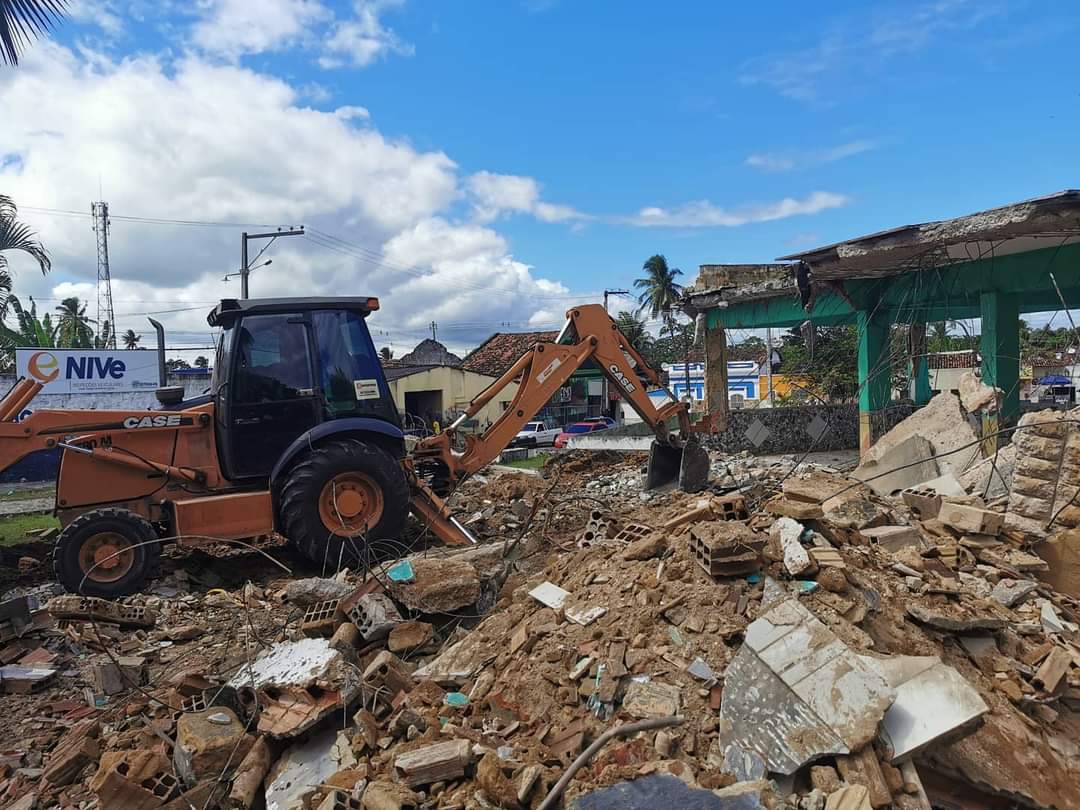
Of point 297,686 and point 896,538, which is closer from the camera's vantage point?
point 297,686

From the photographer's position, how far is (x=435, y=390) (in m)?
28.9

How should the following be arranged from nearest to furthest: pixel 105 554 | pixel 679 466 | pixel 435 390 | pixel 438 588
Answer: pixel 438 588 → pixel 105 554 → pixel 679 466 → pixel 435 390

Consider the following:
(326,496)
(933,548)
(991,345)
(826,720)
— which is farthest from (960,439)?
(326,496)

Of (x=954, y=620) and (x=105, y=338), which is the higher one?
(x=105, y=338)

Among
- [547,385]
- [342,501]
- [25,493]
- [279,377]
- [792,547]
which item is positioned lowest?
[25,493]

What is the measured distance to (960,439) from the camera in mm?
8203

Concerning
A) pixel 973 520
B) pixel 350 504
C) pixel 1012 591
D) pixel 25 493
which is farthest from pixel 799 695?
pixel 25 493

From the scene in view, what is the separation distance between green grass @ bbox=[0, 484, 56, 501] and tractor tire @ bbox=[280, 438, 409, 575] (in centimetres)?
1194

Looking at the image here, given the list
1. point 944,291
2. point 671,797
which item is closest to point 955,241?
point 944,291

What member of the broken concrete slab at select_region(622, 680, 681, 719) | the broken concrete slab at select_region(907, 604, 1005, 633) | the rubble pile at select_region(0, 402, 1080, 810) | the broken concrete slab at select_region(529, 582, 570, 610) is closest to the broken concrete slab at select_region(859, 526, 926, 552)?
the rubble pile at select_region(0, 402, 1080, 810)

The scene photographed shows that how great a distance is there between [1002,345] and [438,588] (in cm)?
871

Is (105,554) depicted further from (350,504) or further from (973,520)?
(973,520)

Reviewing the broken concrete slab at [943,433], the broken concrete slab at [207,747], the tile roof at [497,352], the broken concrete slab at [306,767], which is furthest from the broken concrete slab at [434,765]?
the tile roof at [497,352]

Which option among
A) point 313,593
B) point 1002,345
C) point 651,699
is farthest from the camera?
point 1002,345
